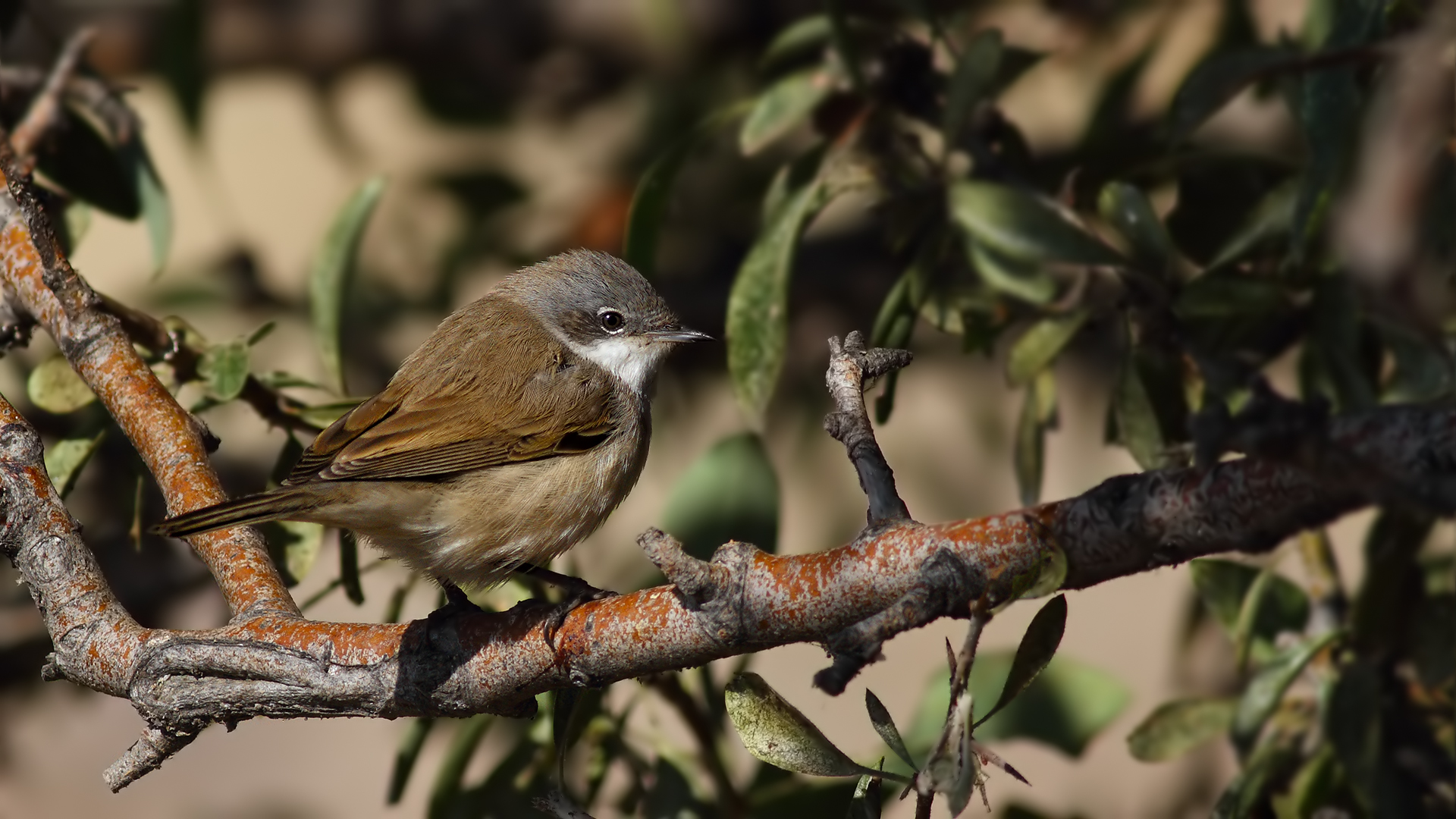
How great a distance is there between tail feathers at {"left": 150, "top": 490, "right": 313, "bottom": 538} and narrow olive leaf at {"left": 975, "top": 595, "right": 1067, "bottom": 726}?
142 centimetres

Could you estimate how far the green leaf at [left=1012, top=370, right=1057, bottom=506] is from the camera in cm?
338

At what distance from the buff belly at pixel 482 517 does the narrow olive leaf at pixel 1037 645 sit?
141cm

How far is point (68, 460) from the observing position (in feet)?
10.3

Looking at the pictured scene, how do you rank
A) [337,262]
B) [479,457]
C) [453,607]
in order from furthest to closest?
1. [337,262]
2. [479,457]
3. [453,607]

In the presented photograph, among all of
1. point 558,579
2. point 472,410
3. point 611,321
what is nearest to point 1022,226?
point 558,579

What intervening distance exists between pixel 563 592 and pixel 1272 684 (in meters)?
1.65

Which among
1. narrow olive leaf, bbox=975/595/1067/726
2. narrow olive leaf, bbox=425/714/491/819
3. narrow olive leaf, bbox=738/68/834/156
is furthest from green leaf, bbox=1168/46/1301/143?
narrow olive leaf, bbox=425/714/491/819

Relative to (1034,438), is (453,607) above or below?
below

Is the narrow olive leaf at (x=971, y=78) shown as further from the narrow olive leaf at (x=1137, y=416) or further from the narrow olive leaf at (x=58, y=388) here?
the narrow olive leaf at (x=58, y=388)

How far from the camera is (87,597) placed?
263 cm

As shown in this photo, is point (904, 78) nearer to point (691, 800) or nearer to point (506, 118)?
point (691, 800)

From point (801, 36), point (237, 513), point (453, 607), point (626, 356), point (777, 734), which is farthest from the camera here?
point (626, 356)

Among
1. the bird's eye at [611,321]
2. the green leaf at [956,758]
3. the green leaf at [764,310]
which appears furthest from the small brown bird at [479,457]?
the green leaf at [956,758]

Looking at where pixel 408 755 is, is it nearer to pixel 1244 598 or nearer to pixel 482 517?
pixel 482 517
